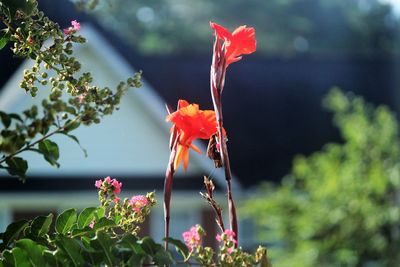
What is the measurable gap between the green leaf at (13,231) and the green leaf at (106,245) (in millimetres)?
151

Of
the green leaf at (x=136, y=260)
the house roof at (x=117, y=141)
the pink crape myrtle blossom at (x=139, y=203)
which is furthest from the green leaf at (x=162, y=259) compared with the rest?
the house roof at (x=117, y=141)

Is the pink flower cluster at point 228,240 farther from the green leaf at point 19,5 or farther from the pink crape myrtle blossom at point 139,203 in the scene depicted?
the green leaf at point 19,5

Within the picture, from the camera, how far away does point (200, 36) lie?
1304 inches

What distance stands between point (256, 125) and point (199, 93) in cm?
105

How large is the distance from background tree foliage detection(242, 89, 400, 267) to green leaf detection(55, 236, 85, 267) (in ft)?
29.8

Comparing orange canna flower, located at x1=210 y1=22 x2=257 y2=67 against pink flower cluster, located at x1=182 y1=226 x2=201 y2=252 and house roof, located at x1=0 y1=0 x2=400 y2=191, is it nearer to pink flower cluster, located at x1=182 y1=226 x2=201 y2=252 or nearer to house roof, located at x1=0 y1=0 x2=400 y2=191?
pink flower cluster, located at x1=182 y1=226 x2=201 y2=252

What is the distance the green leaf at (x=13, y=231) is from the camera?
49.9 inches

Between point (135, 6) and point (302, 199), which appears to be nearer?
point (302, 199)

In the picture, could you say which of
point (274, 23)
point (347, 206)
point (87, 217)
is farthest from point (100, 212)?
point (274, 23)

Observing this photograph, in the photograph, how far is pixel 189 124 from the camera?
127 cm

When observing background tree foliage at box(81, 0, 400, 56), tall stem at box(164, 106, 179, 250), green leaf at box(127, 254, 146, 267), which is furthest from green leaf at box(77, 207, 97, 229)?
background tree foliage at box(81, 0, 400, 56)

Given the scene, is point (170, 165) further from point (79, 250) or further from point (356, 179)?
point (356, 179)

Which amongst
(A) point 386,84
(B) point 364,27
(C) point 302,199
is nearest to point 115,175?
(C) point 302,199

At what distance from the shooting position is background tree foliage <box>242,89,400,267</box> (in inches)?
408
